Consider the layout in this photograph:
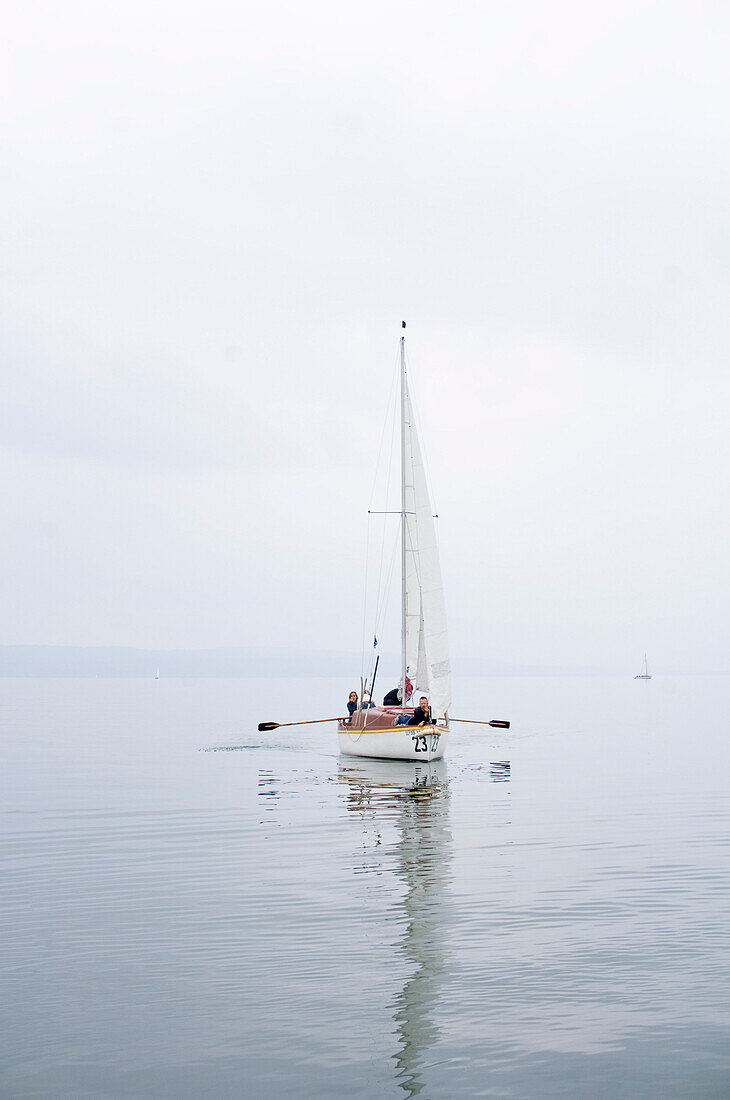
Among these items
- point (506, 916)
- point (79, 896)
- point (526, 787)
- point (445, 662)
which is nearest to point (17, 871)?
point (79, 896)

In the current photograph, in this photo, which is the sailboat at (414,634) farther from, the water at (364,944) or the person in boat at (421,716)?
the water at (364,944)

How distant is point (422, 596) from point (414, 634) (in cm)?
185

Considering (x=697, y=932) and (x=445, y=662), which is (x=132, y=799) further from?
(x=697, y=932)

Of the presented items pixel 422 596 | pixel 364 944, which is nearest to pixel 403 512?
pixel 422 596

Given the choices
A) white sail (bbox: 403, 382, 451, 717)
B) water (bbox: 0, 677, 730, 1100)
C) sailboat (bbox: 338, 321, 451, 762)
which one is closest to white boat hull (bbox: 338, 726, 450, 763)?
sailboat (bbox: 338, 321, 451, 762)

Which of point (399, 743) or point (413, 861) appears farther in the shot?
point (399, 743)

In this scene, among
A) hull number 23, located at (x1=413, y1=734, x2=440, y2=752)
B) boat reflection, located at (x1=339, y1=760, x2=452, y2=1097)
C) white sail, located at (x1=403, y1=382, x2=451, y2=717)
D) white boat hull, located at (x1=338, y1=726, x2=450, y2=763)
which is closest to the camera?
boat reflection, located at (x1=339, y1=760, x2=452, y2=1097)

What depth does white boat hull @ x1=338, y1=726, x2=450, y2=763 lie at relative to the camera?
1585 inches

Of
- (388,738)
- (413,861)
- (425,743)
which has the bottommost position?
(413,861)

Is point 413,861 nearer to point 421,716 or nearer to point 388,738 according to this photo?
point 388,738

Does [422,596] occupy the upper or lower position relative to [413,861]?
upper

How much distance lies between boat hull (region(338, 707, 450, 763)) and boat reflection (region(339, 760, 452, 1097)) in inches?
22.5

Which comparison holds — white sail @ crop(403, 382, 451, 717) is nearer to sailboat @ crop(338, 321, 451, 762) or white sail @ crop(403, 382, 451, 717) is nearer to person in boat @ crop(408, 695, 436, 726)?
sailboat @ crop(338, 321, 451, 762)

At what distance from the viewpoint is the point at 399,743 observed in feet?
134
